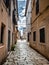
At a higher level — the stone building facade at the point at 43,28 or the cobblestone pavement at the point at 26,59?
the stone building facade at the point at 43,28

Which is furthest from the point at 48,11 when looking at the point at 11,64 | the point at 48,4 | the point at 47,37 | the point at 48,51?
the point at 11,64

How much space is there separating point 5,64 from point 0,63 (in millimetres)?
456

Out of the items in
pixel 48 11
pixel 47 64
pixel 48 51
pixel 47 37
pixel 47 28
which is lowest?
pixel 47 64

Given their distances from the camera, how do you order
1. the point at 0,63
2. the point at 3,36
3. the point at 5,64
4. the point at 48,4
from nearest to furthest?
the point at 0,63, the point at 5,64, the point at 3,36, the point at 48,4

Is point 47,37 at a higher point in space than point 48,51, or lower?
higher

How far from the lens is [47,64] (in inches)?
238

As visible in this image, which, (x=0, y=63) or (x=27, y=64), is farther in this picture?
(x=27, y=64)

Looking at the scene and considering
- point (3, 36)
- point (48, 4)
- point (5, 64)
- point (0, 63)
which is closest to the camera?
point (0, 63)

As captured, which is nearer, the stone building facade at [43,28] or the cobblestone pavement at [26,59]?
the cobblestone pavement at [26,59]

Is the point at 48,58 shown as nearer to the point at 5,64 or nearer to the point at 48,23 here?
the point at 48,23

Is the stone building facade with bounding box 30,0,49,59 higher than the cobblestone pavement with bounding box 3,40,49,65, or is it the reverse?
the stone building facade with bounding box 30,0,49,59

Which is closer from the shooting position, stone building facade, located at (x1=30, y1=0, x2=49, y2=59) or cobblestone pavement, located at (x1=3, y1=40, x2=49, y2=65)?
cobblestone pavement, located at (x1=3, y1=40, x2=49, y2=65)

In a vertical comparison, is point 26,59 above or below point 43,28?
below

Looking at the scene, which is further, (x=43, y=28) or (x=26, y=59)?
(x=43, y=28)
